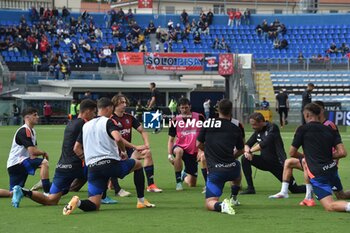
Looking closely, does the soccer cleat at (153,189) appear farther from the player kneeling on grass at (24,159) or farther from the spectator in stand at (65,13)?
the spectator in stand at (65,13)

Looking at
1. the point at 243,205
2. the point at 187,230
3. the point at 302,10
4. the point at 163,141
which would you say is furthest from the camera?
the point at 302,10

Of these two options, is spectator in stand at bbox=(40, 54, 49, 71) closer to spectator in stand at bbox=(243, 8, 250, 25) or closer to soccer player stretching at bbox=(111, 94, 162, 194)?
spectator in stand at bbox=(243, 8, 250, 25)

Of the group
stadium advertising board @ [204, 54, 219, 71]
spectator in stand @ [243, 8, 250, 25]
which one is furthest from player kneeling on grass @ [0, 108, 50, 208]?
spectator in stand @ [243, 8, 250, 25]

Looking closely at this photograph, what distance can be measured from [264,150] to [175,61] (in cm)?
3635

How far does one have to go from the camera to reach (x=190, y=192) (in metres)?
15.5

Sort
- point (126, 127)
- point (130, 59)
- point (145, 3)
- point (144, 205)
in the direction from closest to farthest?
point (144, 205), point (126, 127), point (130, 59), point (145, 3)

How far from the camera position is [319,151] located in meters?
12.2

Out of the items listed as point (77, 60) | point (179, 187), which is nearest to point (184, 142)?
point (179, 187)

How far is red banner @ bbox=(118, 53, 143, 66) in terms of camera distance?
50.8 metres

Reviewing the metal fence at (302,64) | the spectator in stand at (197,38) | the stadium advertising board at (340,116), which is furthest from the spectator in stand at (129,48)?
the stadium advertising board at (340,116)

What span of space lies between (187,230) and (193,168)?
19.9ft

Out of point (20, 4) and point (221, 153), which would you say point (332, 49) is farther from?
point (221, 153)

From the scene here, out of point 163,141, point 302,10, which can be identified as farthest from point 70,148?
point 302,10

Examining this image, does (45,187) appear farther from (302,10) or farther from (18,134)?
(302,10)
